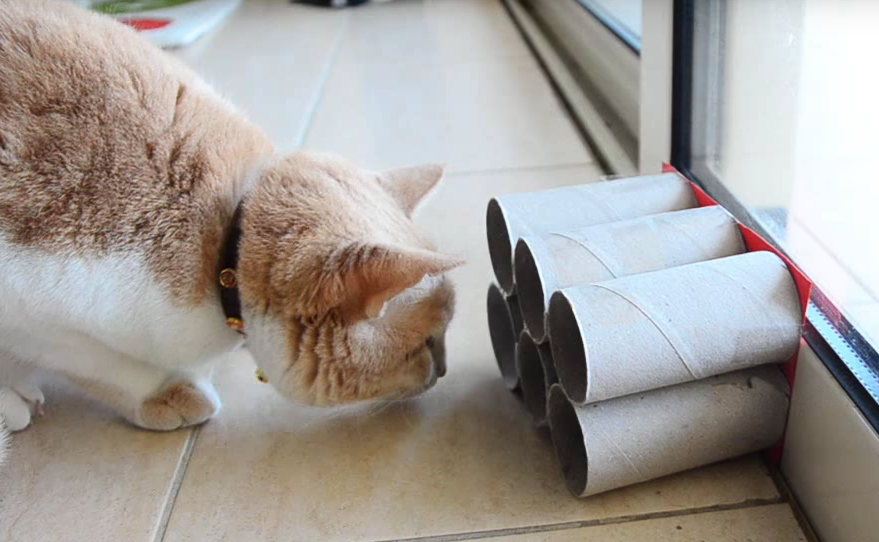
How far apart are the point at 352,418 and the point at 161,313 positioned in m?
0.31

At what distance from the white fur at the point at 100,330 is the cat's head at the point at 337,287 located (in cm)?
9

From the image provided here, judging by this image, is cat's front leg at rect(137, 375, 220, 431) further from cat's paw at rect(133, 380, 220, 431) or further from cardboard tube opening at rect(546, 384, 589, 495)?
cardboard tube opening at rect(546, 384, 589, 495)

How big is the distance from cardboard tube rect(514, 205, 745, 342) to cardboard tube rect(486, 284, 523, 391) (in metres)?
0.15

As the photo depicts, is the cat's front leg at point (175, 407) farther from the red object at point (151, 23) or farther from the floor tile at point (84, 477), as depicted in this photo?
the red object at point (151, 23)

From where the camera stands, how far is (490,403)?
3.93 ft

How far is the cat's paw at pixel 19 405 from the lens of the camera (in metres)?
1.20

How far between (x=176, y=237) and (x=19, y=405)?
0.41m

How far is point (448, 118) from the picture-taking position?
90.0 inches

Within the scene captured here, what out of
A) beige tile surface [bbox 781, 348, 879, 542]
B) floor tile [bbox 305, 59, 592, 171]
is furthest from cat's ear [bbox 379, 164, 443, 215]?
floor tile [bbox 305, 59, 592, 171]

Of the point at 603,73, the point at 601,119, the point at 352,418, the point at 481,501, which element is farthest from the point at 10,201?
the point at 603,73

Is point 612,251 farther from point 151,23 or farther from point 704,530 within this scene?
point 151,23

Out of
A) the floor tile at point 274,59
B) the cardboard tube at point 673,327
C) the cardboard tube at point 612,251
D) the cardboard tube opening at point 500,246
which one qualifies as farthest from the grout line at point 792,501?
the floor tile at point 274,59

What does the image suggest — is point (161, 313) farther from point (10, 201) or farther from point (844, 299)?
point (844, 299)

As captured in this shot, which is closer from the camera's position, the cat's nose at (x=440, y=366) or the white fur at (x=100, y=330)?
the white fur at (x=100, y=330)
